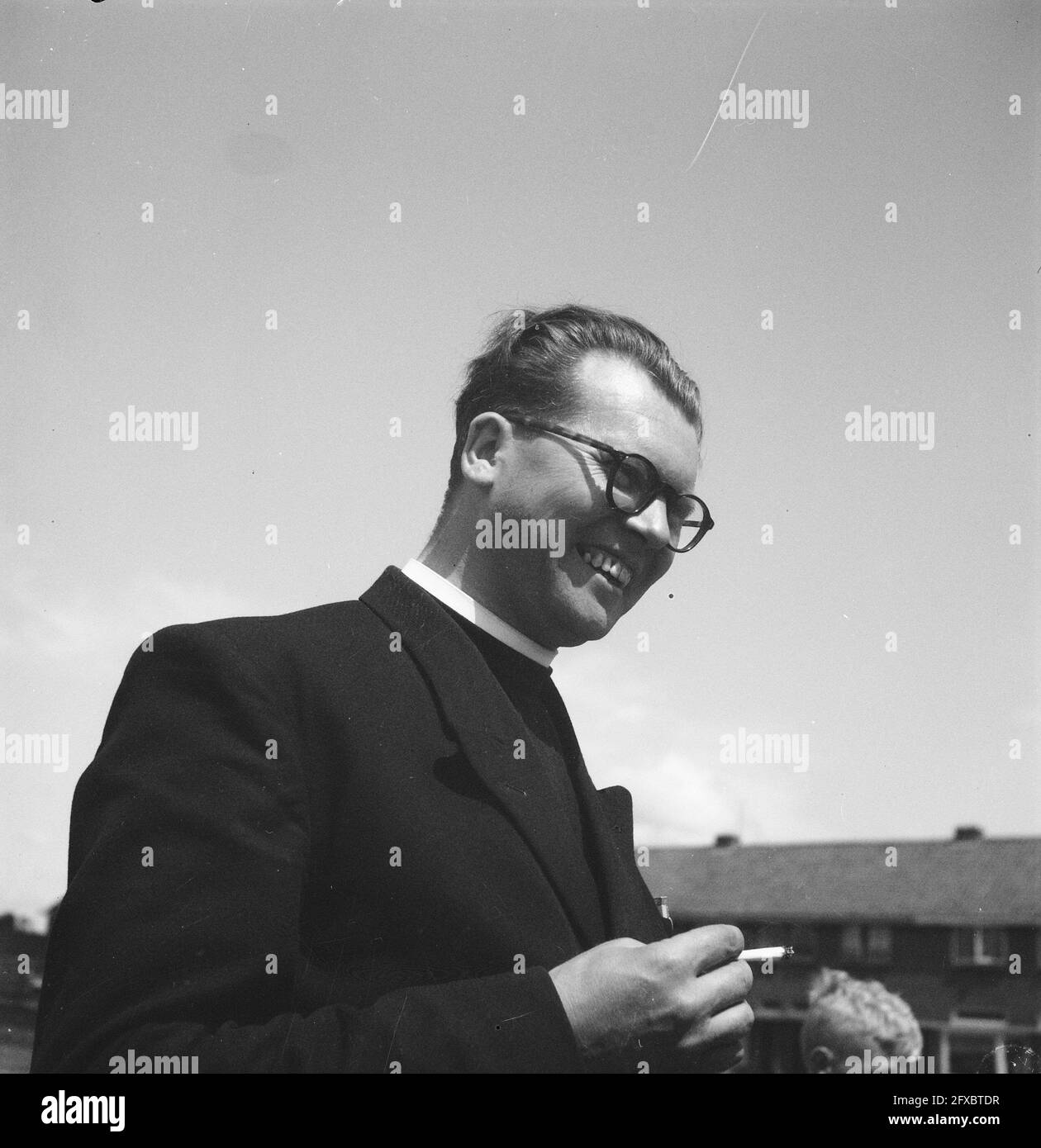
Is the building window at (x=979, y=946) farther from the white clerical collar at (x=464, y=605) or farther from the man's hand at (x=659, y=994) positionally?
the white clerical collar at (x=464, y=605)

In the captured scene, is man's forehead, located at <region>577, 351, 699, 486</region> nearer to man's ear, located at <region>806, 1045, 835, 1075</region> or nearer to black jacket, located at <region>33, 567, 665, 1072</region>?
black jacket, located at <region>33, 567, 665, 1072</region>

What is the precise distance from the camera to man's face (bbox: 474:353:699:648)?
87.1 inches

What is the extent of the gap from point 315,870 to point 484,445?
0.89 meters

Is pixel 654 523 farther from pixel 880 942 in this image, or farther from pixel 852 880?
pixel 880 942

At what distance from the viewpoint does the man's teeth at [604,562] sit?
2.22 meters

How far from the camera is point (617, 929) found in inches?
80.9

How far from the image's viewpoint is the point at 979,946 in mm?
3238

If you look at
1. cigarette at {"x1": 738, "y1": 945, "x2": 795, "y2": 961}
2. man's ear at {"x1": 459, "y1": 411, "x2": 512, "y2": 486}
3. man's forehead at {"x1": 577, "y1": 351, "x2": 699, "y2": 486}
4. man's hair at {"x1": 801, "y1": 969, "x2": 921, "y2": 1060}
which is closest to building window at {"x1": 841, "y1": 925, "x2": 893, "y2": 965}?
man's hair at {"x1": 801, "y1": 969, "x2": 921, "y2": 1060}

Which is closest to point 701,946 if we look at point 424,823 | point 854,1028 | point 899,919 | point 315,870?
point 424,823

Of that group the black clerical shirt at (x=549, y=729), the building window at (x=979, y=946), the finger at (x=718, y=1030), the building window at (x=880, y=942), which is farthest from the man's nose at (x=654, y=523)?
the building window at (x=880, y=942)
